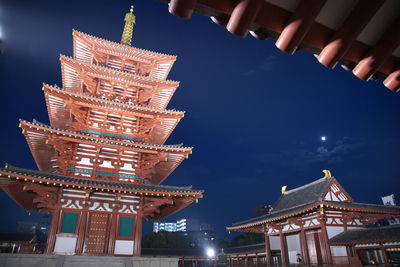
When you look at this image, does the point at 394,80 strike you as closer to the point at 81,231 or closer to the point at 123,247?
the point at 123,247

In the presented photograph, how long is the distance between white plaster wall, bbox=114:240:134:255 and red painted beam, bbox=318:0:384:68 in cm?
1618

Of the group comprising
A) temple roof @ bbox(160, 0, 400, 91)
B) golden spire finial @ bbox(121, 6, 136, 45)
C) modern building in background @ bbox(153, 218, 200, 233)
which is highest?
golden spire finial @ bbox(121, 6, 136, 45)

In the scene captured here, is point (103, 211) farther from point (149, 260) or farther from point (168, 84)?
point (168, 84)

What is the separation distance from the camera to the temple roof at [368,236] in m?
15.0

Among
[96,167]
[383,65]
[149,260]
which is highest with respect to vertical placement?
[96,167]

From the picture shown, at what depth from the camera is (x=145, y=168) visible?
59.2 feet

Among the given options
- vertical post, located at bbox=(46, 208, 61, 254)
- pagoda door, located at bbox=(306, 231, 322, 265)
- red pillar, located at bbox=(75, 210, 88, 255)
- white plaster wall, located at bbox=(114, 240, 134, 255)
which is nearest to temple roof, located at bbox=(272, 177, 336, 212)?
pagoda door, located at bbox=(306, 231, 322, 265)

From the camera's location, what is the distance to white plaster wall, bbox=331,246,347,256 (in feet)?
60.4

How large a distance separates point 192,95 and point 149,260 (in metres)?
153

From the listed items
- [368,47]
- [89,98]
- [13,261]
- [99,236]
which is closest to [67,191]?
[99,236]

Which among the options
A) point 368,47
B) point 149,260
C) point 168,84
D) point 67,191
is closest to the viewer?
point 368,47

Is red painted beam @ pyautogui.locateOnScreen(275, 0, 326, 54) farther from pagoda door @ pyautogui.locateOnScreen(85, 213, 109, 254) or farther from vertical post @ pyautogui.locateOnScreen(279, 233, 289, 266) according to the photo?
vertical post @ pyautogui.locateOnScreen(279, 233, 289, 266)

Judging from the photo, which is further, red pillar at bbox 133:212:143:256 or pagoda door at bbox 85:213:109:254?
red pillar at bbox 133:212:143:256

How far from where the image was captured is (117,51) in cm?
2211
